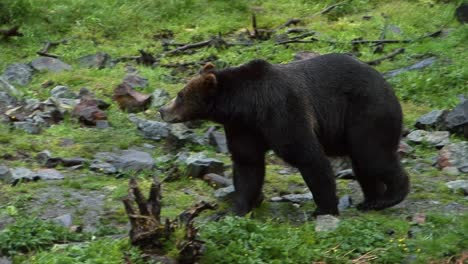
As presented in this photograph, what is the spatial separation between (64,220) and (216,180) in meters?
1.82

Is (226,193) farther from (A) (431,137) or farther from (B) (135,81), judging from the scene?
(B) (135,81)

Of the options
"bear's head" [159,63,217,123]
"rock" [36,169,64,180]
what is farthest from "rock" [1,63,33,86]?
"bear's head" [159,63,217,123]

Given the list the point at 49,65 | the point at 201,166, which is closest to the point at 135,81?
the point at 49,65

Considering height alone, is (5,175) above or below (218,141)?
above

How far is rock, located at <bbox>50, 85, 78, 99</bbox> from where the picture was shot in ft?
39.2

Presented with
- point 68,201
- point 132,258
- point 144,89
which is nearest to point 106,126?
point 144,89

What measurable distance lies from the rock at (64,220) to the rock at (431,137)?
14.2 ft

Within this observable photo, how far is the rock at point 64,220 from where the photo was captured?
7543 mm

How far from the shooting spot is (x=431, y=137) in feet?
34.7

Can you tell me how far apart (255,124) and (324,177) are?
72cm

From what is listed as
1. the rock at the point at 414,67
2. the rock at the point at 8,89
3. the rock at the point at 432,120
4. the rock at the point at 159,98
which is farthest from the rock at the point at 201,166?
the rock at the point at 414,67

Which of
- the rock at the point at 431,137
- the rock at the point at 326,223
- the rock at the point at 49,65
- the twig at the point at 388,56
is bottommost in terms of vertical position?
the rock at the point at 49,65

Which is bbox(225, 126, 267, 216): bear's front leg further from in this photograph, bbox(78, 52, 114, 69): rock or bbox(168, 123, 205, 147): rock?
bbox(78, 52, 114, 69): rock

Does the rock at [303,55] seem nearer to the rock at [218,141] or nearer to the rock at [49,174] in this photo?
the rock at [218,141]
